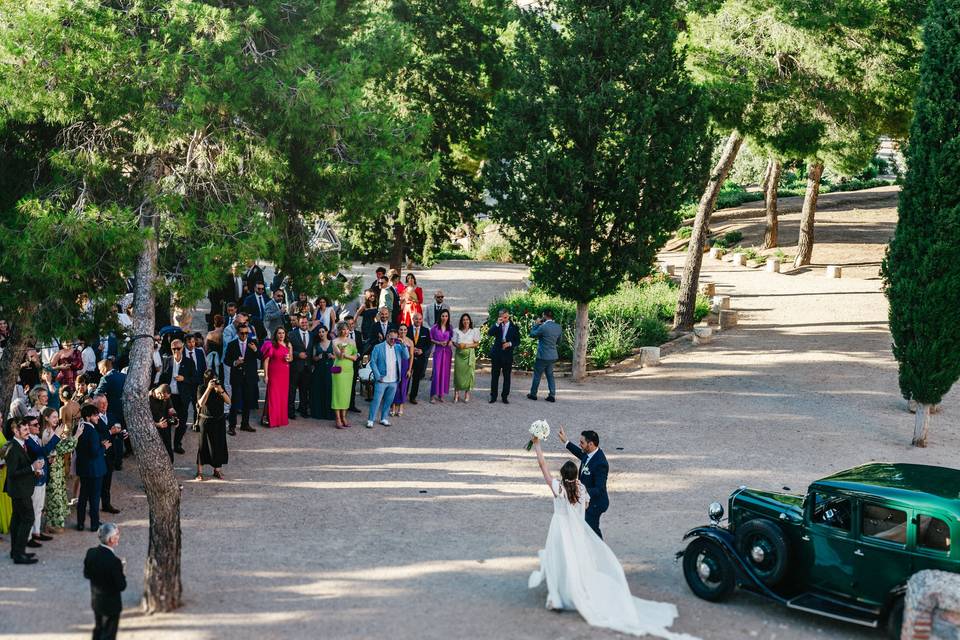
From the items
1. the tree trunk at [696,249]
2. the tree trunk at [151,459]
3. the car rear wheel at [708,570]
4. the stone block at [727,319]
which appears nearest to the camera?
the tree trunk at [151,459]

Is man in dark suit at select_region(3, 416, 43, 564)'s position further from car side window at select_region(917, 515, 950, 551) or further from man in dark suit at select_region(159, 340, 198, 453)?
car side window at select_region(917, 515, 950, 551)

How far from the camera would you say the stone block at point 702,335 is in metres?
24.9

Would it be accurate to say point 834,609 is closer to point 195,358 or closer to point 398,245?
point 195,358

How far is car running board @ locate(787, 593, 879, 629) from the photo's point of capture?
32.6 ft

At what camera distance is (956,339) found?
17.2m

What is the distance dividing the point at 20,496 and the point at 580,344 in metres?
12.6

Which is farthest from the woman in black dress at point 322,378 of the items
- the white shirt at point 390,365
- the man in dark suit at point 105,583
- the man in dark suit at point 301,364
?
the man in dark suit at point 105,583

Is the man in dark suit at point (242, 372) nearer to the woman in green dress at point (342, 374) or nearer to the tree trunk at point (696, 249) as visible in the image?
the woman in green dress at point (342, 374)

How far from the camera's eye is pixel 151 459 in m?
11.2

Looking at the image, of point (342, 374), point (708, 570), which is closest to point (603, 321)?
point (342, 374)

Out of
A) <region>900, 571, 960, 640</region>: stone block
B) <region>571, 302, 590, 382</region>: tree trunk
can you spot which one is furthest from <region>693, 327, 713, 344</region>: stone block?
<region>900, 571, 960, 640</region>: stone block

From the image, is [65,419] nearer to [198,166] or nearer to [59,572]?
[59,572]

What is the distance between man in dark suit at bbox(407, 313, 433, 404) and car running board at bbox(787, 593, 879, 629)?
32.4 feet

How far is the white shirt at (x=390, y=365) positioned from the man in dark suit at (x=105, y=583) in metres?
8.44
